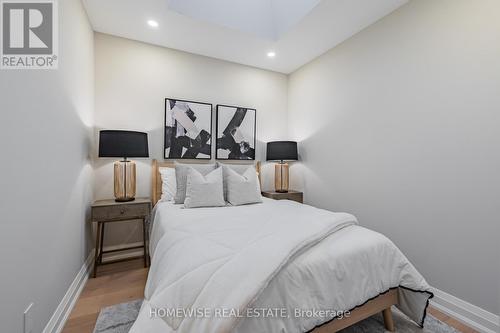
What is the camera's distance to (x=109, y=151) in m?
2.26

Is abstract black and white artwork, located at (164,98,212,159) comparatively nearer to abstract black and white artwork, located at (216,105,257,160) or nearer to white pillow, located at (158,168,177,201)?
abstract black and white artwork, located at (216,105,257,160)

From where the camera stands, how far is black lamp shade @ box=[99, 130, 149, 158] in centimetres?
226

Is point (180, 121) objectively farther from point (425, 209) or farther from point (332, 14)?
point (425, 209)

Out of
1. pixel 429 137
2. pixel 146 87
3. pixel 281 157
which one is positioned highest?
pixel 146 87

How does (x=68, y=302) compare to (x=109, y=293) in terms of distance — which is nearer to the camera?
(x=68, y=302)

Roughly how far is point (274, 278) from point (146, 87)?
9.12ft

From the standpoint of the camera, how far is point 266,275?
97cm

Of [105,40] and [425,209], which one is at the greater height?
[105,40]

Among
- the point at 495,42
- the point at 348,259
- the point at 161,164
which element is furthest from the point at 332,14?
the point at 161,164

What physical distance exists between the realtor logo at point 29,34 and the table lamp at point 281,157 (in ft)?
8.31

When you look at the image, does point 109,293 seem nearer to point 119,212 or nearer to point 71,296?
point 71,296


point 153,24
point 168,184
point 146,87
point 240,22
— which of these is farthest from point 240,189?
point 153,24

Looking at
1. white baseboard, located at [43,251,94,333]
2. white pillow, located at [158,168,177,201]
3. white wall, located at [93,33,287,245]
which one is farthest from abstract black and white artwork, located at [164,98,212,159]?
white baseboard, located at [43,251,94,333]

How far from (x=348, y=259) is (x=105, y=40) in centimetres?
340
